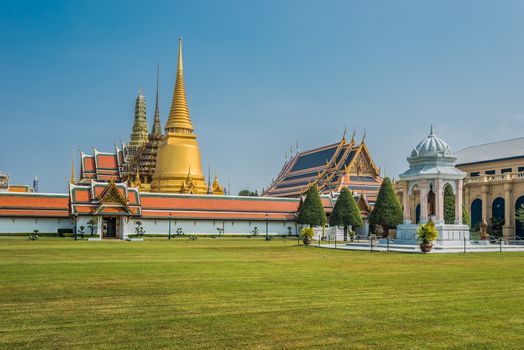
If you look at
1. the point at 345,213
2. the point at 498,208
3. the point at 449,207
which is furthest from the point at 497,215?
the point at 345,213

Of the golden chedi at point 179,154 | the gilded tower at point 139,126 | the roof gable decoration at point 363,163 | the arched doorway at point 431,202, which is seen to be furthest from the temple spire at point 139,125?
the arched doorway at point 431,202

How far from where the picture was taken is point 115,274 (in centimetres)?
1775

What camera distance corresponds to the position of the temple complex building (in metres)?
55.9

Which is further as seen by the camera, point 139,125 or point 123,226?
point 139,125

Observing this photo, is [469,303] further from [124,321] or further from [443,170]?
[443,170]

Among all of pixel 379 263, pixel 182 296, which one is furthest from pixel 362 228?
pixel 182 296

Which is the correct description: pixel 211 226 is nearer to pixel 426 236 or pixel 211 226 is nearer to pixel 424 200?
pixel 424 200

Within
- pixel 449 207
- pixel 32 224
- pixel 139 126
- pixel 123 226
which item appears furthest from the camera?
pixel 139 126

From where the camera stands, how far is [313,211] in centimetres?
5941

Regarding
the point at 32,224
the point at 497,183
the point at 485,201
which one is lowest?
the point at 32,224

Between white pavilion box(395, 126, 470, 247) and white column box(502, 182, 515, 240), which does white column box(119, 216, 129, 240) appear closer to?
white pavilion box(395, 126, 470, 247)

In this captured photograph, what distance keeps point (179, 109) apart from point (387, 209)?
3607 cm

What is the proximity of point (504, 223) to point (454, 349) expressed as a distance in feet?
175

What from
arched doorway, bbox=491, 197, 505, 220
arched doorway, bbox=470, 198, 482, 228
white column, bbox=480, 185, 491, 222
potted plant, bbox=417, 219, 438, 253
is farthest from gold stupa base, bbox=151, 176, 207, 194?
potted plant, bbox=417, 219, 438, 253
